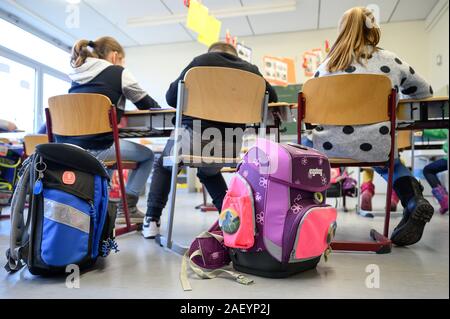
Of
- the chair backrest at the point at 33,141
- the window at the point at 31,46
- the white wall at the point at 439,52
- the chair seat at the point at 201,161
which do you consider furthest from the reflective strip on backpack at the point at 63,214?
the white wall at the point at 439,52

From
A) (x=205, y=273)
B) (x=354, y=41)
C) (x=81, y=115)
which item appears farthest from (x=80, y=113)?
(x=354, y=41)

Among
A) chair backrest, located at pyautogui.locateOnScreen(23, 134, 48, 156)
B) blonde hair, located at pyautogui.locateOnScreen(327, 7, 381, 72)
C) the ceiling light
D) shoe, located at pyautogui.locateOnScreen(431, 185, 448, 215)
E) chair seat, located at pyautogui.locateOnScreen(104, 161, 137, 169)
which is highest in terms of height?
the ceiling light

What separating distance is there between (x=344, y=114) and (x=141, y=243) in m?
0.98

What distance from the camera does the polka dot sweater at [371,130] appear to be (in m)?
1.31

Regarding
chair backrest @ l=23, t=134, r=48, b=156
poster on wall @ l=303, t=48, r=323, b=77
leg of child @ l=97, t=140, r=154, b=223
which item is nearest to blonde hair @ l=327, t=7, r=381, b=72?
leg of child @ l=97, t=140, r=154, b=223

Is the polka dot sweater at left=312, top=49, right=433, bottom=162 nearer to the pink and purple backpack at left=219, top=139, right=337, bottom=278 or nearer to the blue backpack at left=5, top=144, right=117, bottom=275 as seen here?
the pink and purple backpack at left=219, top=139, right=337, bottom=278

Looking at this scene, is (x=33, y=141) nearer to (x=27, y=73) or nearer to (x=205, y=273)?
(x=205, y=273)

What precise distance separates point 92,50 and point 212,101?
960mm

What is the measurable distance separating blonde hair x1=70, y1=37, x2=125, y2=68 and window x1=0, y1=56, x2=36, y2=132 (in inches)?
104

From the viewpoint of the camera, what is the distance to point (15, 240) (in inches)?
40.0

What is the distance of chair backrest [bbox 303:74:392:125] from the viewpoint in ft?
4.11

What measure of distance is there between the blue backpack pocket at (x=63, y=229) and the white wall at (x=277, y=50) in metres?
4.81

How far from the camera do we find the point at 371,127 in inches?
51.7
